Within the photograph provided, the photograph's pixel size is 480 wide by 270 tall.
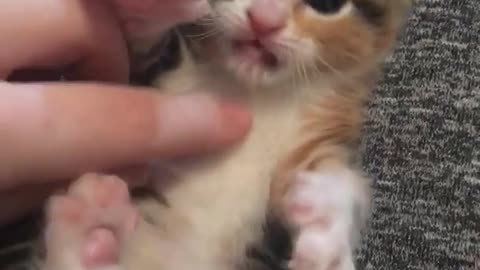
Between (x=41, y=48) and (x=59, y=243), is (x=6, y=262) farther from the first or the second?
(x=41, y=48)

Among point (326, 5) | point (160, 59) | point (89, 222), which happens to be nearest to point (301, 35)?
point (326, 5)

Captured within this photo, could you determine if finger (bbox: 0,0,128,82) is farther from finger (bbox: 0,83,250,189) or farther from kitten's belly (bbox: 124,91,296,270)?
kitten's belly (bbox: 124,91,296,270)

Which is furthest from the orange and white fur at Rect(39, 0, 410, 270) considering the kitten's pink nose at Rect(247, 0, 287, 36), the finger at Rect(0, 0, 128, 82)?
the finger at Rect(0, 0, 128, 82)

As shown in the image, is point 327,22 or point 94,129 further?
point 327,22

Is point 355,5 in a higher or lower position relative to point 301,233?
higher

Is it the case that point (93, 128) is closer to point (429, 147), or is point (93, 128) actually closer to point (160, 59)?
point (160, 59)

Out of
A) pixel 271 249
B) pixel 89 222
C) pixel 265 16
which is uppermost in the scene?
pixel 265 16

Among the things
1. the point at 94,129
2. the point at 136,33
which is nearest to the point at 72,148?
the point at 94,129
